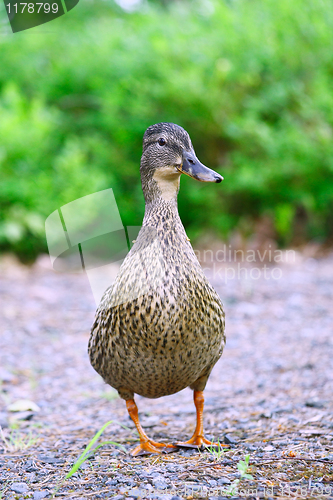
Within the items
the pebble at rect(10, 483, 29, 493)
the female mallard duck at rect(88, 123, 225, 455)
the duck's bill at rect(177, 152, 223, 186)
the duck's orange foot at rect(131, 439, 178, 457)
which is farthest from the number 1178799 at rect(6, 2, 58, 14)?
the pebble at rect(10, 483, 29, 493)

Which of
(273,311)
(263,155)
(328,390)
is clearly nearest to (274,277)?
(273,311)

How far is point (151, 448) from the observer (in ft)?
8.88

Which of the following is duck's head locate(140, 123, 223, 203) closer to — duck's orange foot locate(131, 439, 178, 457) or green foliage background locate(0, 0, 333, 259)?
duck's orange foot locate(131, 439, 178, 457)

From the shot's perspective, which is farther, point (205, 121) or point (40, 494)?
point (205, 121)

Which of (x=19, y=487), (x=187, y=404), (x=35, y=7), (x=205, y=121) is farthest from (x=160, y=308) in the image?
(x=205, y=121)

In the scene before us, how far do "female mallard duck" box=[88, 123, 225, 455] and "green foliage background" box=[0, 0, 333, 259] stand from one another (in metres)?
5.14

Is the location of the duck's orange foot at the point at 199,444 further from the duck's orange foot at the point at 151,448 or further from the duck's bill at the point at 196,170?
the duck's bill at the point at 196,170

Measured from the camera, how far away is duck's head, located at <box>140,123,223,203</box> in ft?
8.79

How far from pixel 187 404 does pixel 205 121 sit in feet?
17.8

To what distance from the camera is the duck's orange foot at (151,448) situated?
2.68m

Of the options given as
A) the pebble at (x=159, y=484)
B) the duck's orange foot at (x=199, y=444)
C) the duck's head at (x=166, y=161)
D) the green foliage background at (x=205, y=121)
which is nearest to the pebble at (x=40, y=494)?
the pebble at (x=159, y=484)

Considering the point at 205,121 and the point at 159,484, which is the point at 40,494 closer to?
the point at 159,484

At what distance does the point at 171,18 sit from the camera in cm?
944

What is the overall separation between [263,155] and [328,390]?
17.4ft
